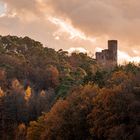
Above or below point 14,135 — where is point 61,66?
above

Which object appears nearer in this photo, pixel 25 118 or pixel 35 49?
pixel 25 118

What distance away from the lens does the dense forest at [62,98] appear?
207ft

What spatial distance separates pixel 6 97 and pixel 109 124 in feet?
121

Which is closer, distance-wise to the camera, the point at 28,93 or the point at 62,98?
the point at 62,98

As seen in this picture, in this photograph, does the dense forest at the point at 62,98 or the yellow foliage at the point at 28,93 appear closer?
the dense forest at the point at 62,98

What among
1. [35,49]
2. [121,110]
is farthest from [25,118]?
[35,49]

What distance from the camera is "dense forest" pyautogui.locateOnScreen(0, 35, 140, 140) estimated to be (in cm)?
6319

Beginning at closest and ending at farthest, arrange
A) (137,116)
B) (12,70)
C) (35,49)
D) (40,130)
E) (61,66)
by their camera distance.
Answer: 1. (137,116)
2. (40,130)
3. (12,70)
4. (61,66)
5. (35,49)

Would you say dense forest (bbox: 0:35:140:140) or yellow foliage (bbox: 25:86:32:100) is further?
yellow foliage (bbox: 25:86:32:100)

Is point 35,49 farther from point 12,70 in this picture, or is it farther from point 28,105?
point 28,105

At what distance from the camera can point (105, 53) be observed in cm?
16225

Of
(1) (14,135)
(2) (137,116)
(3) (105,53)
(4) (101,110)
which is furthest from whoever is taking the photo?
(3) (105,53)

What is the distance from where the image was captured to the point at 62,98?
87250 millimetres

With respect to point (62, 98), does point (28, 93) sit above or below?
above
